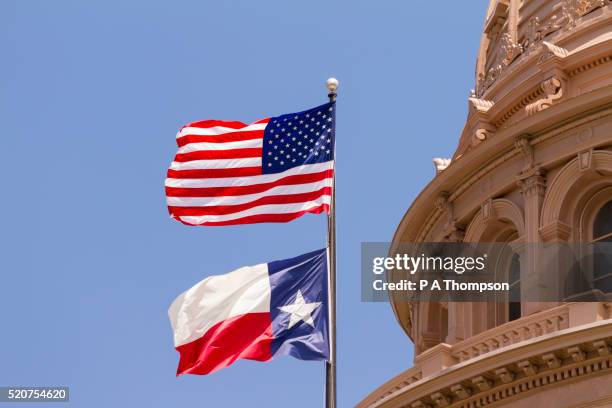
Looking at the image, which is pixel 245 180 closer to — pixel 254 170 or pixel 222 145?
pixel 254 170

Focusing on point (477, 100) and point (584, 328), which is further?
point (477, 100)

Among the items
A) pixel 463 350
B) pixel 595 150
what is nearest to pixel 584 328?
pixel 463 350

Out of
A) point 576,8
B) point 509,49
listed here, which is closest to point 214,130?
point 576,8

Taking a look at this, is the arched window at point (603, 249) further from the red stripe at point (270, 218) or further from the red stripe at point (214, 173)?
the red stripe at point (270, 218)

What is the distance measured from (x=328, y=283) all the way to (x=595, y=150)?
1550 cm

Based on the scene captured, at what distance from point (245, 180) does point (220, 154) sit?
2.14 feet

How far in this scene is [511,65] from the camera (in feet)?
157

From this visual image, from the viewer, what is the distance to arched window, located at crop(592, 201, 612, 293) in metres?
40.6

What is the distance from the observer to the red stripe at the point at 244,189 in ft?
92.5

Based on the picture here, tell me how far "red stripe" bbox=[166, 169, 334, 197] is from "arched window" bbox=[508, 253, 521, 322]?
14379 millimetres

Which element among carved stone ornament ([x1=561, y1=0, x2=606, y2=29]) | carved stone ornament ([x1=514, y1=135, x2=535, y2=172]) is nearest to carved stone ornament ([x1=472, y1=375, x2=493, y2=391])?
carved stone ornament ([x1=514, y1=135, x2=535, y2=172])

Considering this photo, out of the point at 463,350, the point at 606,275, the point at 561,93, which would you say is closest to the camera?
the point at 463,350

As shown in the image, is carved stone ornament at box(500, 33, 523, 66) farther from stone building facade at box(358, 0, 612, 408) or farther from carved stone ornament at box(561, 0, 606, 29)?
carved stone ornament at box(561, 0, 606, 29)

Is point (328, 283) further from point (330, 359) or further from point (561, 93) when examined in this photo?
point (561, 93)
